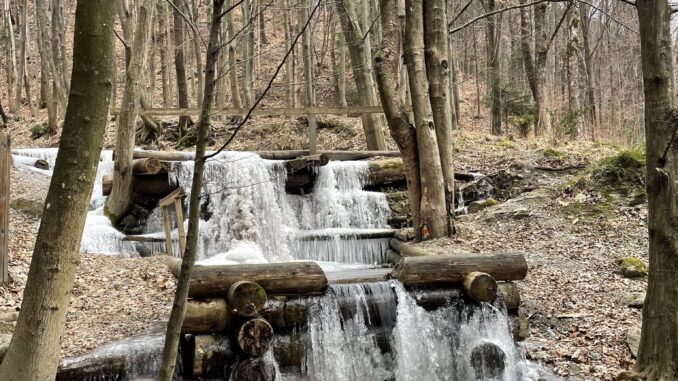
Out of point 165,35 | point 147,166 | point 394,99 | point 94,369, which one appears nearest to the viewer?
point 94,369

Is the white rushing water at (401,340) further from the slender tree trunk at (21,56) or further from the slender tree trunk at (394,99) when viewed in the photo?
the slender tree trunk at (21,56)

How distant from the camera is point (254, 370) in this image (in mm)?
5402

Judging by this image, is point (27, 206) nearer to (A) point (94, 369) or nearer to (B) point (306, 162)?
(B) point (306, 162)

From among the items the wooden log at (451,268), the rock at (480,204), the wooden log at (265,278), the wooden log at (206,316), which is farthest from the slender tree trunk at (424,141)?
the wooden log at (206,316)

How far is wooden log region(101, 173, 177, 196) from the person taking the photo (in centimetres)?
1140

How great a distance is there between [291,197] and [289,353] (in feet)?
21.1

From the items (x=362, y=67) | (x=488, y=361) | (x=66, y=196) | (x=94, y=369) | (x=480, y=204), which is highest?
(x=362, y=67)

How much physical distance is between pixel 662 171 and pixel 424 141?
4836 millimetres

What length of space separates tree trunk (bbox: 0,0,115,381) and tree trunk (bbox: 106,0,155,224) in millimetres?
7975

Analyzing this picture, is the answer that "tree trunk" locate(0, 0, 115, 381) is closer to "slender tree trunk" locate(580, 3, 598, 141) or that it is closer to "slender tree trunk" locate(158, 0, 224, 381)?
"slender tree trunk" locate(158, 0, 224, 381)

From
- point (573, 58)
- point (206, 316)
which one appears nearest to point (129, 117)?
point (206, 316)

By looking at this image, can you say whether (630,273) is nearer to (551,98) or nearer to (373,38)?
(551,98)

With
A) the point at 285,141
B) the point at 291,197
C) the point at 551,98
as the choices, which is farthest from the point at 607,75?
the point at 291,197

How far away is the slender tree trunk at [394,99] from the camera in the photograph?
8.93 metres
